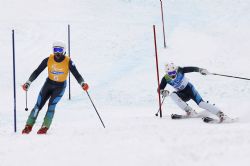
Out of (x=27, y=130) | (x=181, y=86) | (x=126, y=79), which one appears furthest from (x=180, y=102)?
(x=126, y=79)

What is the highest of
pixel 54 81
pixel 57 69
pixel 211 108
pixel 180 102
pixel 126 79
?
pixel 126 79

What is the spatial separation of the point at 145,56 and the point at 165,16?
500 centimetres

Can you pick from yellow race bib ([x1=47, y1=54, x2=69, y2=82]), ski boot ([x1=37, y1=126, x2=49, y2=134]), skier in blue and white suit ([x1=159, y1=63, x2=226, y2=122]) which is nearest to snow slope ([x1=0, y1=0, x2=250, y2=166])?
ski boot ([x1=37, y1=126, x2=49, y2=134])

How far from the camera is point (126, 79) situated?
44.2ft

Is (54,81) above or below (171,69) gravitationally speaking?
below

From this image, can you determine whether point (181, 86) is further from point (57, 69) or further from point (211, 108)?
point (57, 69)

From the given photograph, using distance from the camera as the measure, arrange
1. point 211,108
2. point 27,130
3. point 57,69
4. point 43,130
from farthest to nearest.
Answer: point 211,108 → point 57,69 → point 27,130 → point 43,130

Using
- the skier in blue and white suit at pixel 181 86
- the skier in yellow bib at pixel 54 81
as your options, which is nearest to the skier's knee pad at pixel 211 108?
the skier in blue and white suit at pixel 181 86

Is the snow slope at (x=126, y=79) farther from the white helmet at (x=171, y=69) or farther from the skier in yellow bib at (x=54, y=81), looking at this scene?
the white helmet at (x=171, y=69)

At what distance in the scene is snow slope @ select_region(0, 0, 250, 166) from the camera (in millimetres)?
4320

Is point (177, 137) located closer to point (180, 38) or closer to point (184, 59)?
point (184, 59)

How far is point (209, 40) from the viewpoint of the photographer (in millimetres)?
16109

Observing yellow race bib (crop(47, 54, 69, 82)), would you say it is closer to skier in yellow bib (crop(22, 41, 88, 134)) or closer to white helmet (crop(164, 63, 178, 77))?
skier in yellow bib (crop(22, 41, 88, 134))

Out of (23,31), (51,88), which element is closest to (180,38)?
(23,31)
